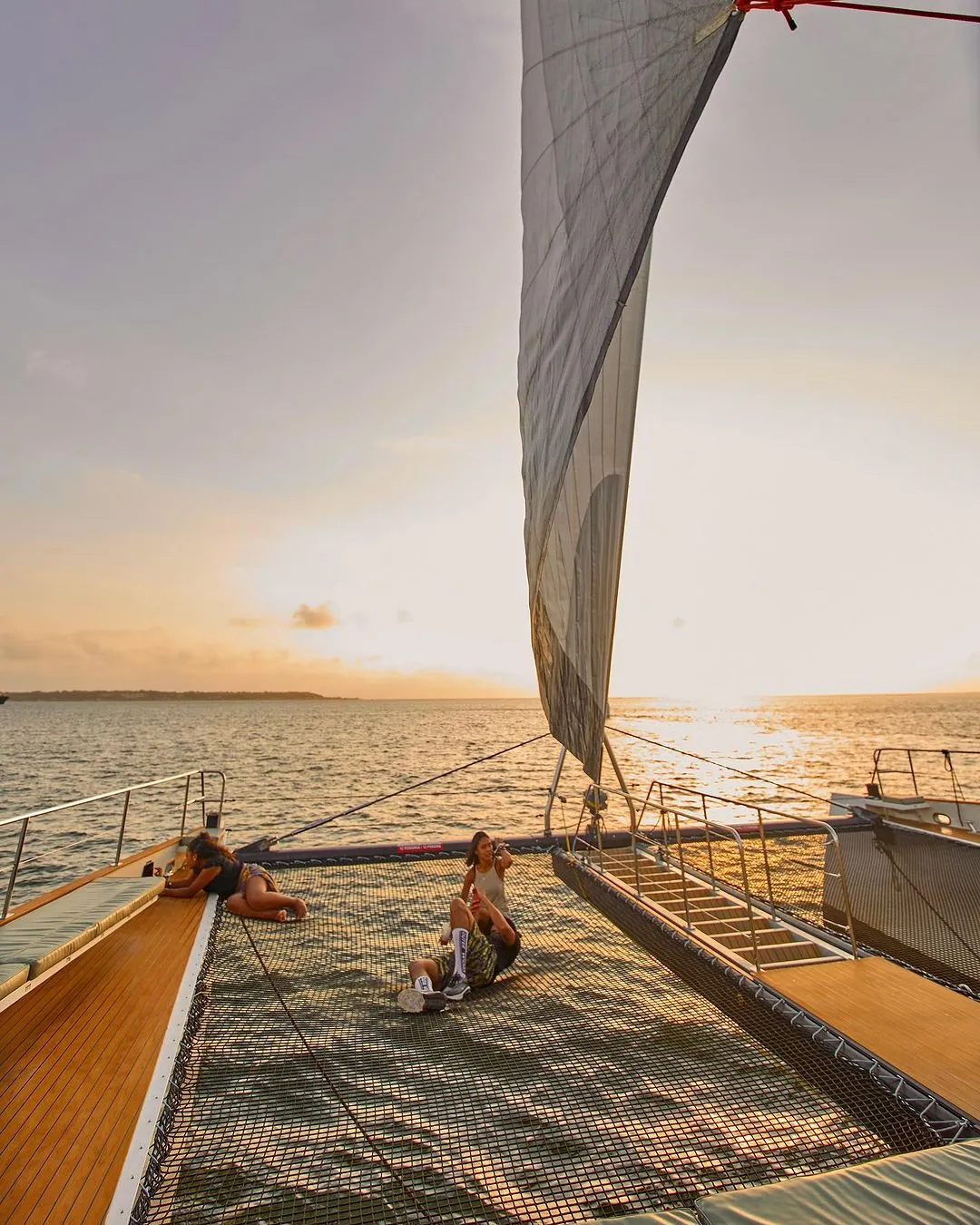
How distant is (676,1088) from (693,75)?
6146mm

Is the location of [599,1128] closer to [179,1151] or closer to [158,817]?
[179,1151]

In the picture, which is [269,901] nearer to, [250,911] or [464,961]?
[250,911]

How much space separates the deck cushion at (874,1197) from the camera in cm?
248

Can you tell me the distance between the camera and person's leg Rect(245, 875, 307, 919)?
7.40m

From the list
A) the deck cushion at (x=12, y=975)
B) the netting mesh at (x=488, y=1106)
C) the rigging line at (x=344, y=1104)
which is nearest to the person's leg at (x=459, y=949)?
the netting mesh at (x=488, y=1106)

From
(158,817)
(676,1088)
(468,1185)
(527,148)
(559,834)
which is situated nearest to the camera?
(468,1185)

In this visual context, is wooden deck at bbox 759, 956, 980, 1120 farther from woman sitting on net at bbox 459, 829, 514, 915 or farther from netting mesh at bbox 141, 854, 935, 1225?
woman sitting on net at bbox 459, 829, 514, 915

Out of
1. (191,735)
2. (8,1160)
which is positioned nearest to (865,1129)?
(8,1160)

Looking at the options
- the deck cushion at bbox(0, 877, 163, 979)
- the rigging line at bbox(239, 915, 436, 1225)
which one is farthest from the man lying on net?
the deck cushion at bbox(0, 877, 163, 979)

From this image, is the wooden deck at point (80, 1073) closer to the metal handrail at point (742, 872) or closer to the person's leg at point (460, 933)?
the person's leg at point (460, 933)

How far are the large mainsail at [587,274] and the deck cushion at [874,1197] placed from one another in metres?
4.88

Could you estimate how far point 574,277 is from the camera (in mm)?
6457

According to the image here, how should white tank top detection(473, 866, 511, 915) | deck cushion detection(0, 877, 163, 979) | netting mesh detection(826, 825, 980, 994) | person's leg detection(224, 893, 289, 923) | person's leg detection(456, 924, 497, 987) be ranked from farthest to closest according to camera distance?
person's leg detection(224, 893, 289, 923) → netting mesh detection(826, 825, 980, 994) → white tank top detection(473, 866, 511, 915) → person's leg detection(456, 924, 497, 987) → deck cushion detection(0, 877, 163, 979)

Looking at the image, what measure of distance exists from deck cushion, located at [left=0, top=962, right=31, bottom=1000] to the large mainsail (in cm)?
545
